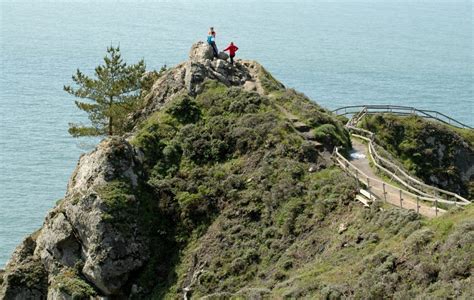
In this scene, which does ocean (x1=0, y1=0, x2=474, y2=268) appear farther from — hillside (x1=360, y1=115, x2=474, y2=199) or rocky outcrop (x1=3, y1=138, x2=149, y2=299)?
rocky outcrop (x1=3, y1=138, x2=149, y2=299)

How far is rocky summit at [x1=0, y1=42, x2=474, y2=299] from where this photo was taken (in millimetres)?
37844

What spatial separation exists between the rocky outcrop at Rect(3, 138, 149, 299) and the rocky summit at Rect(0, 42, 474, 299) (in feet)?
0.29

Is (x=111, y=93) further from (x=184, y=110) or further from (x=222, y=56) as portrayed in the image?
(x=222, y=56)

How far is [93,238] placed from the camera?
48.1 meters

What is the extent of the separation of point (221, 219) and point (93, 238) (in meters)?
8.60

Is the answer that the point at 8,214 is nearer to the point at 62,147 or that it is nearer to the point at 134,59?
the point at 62,147

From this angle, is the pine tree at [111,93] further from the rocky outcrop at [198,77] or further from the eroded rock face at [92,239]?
the eroded rock face at [92,239]

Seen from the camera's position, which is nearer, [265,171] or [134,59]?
[265,171]

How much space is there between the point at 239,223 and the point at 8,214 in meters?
56.4

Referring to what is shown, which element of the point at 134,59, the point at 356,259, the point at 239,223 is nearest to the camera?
the point at 356,259

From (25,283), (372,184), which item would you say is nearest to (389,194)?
(372,184)

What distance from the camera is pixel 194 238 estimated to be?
50000 mm

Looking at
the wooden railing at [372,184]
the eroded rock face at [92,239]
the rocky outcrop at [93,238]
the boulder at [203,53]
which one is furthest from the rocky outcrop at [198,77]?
the wooden railing at [372,184]

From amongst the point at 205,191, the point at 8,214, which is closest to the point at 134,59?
the point at 8,214
